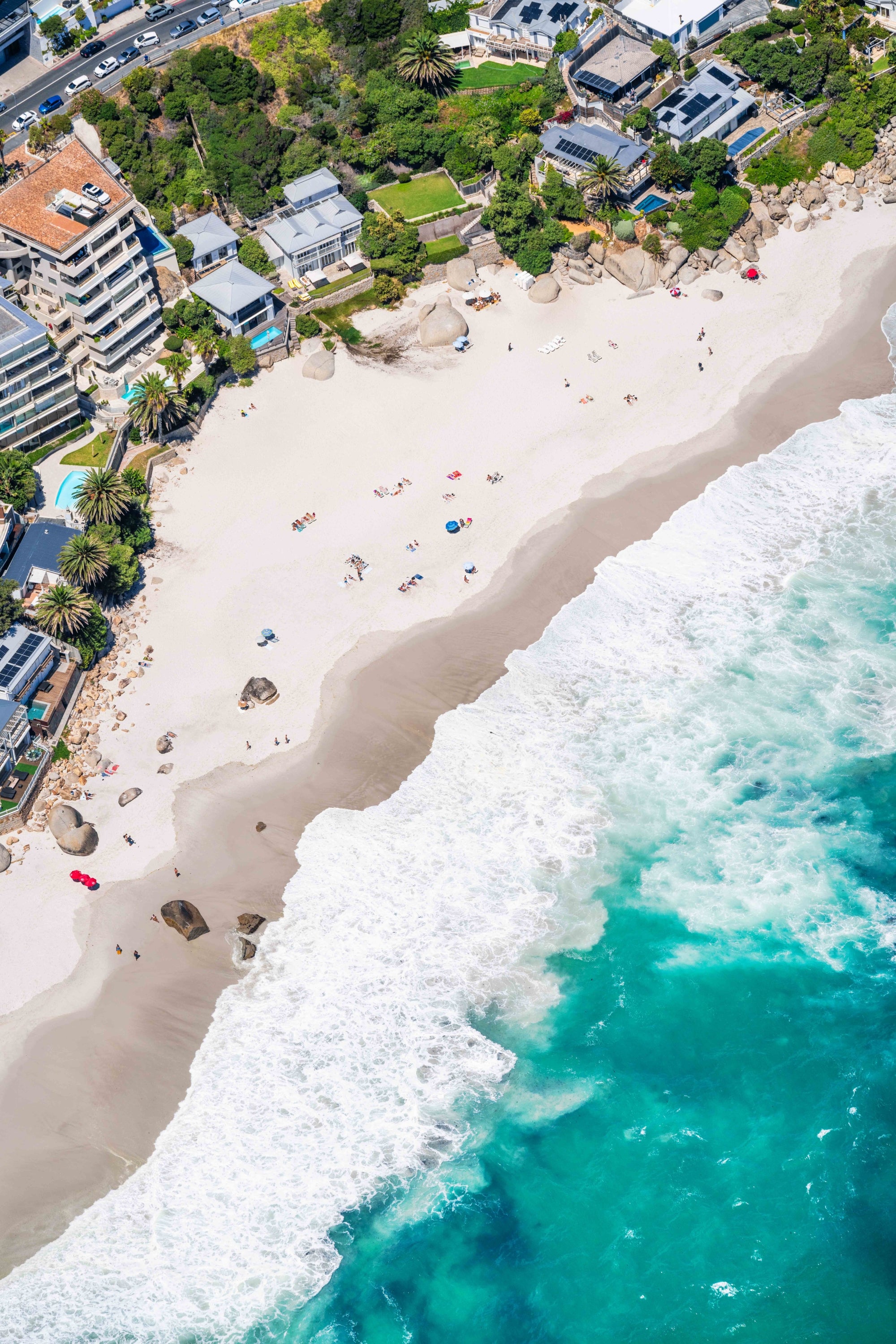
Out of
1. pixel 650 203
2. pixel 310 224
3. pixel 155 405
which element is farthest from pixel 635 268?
pixel 155 405

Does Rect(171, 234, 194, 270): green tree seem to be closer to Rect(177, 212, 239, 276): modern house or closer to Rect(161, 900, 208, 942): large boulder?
Rect(177, 212, 239, 276): modern house

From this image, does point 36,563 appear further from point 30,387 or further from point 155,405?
point 155,405

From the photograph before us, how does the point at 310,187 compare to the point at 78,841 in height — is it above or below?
above

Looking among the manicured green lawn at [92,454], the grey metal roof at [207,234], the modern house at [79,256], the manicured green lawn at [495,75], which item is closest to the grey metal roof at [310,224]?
the grey metal roof at [207,234]

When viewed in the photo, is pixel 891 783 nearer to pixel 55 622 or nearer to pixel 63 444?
pixel 55 622

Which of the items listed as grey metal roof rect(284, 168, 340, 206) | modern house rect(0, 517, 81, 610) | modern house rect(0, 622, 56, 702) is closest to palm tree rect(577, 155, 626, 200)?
grey metal roof rect(284, 168, 340, 206)

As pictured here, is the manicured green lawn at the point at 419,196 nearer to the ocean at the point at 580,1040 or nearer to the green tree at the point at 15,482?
the green tree at the point at 15,482
